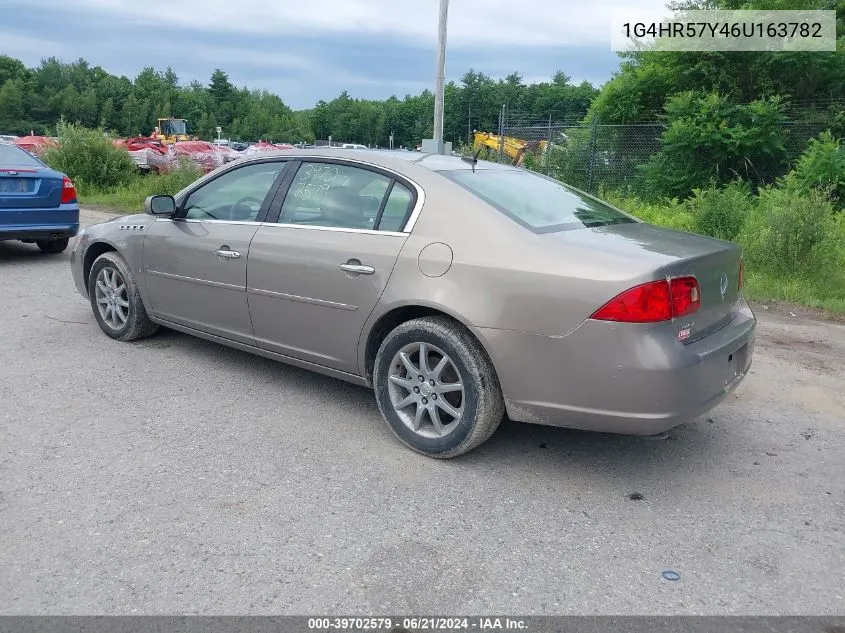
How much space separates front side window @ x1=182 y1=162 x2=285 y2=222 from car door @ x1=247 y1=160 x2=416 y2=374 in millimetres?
243

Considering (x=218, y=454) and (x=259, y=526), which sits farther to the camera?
(x=218, y=454)

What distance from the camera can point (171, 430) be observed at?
158 inches

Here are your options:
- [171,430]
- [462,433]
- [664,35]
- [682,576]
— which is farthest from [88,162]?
[682,576]

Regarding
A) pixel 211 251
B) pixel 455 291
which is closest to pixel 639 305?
pixel 455 291

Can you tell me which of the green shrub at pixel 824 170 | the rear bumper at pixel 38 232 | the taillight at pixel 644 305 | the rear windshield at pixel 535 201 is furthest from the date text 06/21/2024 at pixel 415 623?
the green shrub at pixel 824 170

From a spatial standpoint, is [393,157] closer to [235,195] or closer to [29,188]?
[235,195]

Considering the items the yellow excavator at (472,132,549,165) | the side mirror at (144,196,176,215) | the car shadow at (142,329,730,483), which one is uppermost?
the yellow excavator at (472,132,549,165)

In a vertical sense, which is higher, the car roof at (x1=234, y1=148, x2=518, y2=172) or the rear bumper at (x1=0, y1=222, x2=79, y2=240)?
the car roof at (x1=234, y1=148, x2=518, y2=172)

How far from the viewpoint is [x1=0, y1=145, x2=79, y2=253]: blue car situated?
8344 millimetres

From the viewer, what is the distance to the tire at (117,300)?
17.9ft

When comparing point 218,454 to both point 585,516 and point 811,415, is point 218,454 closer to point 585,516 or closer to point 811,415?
point 585,516

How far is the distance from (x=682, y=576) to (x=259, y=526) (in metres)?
1.74

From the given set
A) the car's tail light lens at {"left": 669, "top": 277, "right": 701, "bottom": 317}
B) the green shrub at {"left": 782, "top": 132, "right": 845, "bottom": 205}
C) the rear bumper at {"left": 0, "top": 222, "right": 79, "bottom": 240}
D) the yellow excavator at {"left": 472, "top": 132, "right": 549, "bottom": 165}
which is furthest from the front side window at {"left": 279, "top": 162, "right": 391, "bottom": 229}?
the yellow excavator at {"left": 472, "top": 132, "right": 549, "bottom": 165}

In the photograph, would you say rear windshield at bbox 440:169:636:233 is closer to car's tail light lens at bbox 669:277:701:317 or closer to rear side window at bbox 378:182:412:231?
rear side window at bbox 378:182:412:231
